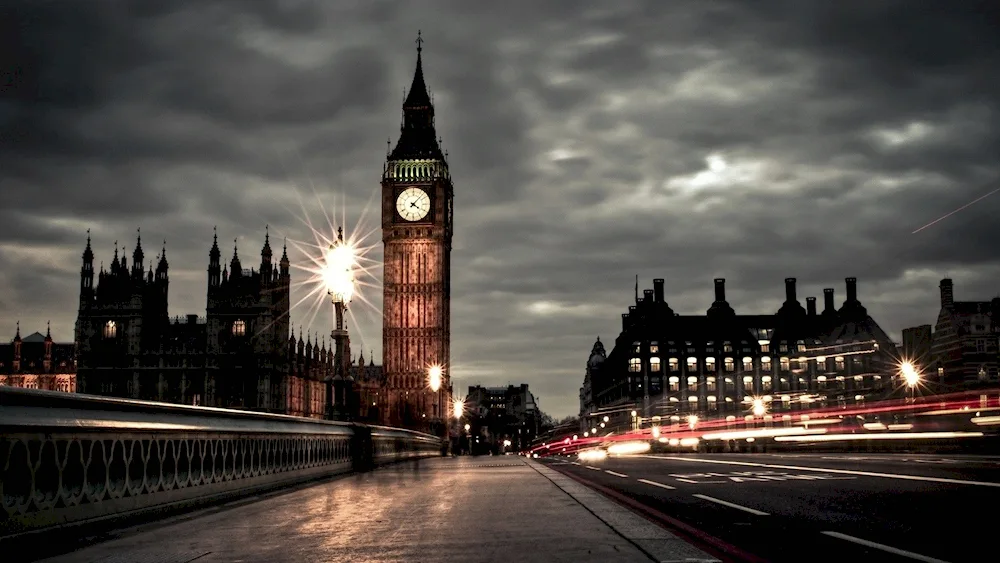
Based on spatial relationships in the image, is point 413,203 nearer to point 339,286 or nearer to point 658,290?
point 658,290

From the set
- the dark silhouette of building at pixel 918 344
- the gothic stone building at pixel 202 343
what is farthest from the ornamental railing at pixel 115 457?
the dark silhouette of building at pixel 918 344

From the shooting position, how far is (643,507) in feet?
42.9

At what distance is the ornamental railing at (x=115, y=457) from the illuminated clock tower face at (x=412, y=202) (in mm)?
132541

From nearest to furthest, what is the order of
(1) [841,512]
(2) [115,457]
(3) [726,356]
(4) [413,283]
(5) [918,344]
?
(2) [115,457] < (1) [841,512] < (5) [918,344] < (4) [413,283] < (3) [726,356]

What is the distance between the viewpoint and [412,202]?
494 ft

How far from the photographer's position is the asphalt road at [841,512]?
26.1 ft

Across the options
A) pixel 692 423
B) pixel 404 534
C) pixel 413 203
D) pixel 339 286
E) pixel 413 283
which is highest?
pixel 413 203

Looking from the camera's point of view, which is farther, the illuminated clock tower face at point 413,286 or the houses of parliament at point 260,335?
the illuminated clock tower face at point 413,286

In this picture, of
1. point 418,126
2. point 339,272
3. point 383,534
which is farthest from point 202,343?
point 383,534

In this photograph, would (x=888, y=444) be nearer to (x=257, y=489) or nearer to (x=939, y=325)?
(x=257, y=489)

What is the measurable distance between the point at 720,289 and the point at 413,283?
56747 mm

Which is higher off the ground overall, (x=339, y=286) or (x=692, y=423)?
(x=339, y=286)

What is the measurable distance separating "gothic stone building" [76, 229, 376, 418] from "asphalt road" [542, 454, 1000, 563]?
4273 inches

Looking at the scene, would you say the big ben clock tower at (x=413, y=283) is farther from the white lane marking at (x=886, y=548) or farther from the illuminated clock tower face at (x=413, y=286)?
the white lane marking at (x=886, y=548)
